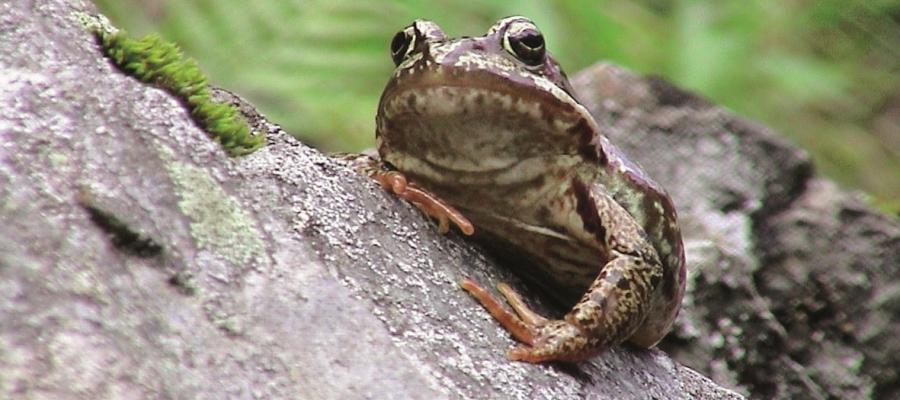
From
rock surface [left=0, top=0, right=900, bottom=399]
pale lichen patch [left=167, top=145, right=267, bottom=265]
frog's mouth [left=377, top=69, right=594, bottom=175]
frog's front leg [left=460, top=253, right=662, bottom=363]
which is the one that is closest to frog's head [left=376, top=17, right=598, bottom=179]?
frog's mouth [left=377, top=69, right=594, bottom=175]

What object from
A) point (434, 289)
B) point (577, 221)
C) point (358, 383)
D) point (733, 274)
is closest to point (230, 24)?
point (733, 274)

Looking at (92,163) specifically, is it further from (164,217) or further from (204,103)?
(204,103)

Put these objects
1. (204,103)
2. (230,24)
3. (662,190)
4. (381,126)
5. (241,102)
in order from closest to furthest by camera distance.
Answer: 1. (204,103)
2. (241,102)
3. (381,126)
4. (662,190)
5. (230,24)

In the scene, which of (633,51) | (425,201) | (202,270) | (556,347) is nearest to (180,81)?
(202,270)

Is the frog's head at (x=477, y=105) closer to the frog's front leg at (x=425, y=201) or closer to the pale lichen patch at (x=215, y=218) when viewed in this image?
the frog's front leg at (x=425, y=201)

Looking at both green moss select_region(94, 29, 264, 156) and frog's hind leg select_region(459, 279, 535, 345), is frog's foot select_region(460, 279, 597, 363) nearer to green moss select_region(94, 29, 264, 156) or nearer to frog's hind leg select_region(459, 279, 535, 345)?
frog's hind leg select_region(459, 279, 535, 345)

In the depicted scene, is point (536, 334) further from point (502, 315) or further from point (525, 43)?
point (525, 43)

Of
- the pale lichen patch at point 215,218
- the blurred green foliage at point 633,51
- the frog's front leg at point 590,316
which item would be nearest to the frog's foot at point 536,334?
the frog's front leg at point 590,316
